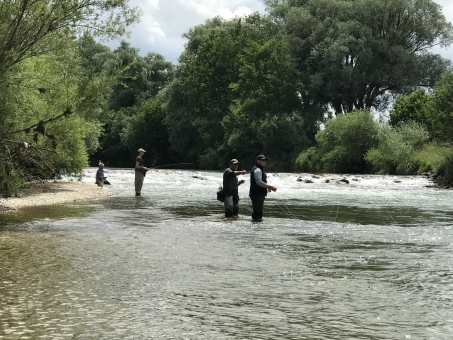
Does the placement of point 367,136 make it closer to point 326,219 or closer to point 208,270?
point 326,219

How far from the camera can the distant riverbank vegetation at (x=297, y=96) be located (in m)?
49.0

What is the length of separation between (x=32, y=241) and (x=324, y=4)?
5607 cm

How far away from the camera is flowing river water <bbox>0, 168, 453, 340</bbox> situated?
274 inches

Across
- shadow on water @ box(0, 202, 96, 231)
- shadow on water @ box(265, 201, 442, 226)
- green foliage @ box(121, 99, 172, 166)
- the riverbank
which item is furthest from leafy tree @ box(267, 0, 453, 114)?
shadow on water @ box(0, 202, 96, 231)

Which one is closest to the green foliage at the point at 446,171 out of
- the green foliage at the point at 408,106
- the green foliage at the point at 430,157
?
the green foliage at the point at 430,157

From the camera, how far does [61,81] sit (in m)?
19.2

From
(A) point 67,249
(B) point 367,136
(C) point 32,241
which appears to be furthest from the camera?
(B) point 367,136

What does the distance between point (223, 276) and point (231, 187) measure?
8261mm

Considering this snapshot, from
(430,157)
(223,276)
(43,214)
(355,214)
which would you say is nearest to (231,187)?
(355,214)

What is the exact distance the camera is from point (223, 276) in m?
9.77

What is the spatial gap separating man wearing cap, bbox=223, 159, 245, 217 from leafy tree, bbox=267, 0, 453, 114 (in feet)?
144

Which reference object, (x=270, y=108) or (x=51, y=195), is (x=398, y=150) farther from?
(x=51, y=195)

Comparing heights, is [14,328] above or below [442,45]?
below

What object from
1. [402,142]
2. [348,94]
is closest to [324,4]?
[348,94]
